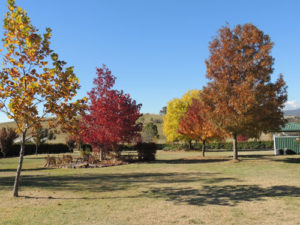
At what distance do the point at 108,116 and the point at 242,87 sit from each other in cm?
1081

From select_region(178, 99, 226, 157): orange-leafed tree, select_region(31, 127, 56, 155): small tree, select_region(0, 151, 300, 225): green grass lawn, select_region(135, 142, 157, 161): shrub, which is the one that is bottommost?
select_region(0, 151, 300, 225): green grass lawn

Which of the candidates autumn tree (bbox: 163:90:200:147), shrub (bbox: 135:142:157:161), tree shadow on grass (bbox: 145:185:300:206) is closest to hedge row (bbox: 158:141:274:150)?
autumn tree (bbox: 163:90:200:147)

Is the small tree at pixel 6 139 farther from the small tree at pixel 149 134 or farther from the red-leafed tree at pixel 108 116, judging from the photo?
the small tree at pixel 149 134

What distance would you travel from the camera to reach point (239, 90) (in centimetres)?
1992

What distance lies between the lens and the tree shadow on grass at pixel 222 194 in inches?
328

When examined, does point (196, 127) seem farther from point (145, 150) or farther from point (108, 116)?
point (108, 116)

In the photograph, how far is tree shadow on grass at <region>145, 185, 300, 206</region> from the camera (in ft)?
27.4

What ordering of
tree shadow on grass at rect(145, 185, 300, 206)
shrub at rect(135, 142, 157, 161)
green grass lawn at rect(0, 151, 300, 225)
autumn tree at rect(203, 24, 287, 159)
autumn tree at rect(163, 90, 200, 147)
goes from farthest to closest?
autumn tree at rect(163, 90, 200, 147) < shrub at rect(135, 142, 157, 161) < autumn tree at rect(203, 24, 287, 159) < tree shadow on grass at rect(145, 185, 300, 206) < green grass lawn at rect(0, 151, 300, 225)

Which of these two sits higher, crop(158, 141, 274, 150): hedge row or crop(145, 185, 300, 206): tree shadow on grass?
crop(158, 141, 274, 150): hedge row

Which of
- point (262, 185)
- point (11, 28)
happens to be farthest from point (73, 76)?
point (262, 185)

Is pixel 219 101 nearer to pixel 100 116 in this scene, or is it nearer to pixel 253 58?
pixel 253 58

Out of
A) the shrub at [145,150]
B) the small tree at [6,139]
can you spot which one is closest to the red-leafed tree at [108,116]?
the shrub at [145,150]

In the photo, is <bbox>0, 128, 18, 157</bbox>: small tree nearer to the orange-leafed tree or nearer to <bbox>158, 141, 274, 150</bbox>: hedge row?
the orange-leafed tree

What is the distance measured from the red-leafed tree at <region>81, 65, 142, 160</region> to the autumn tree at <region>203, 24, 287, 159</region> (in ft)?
21.9
